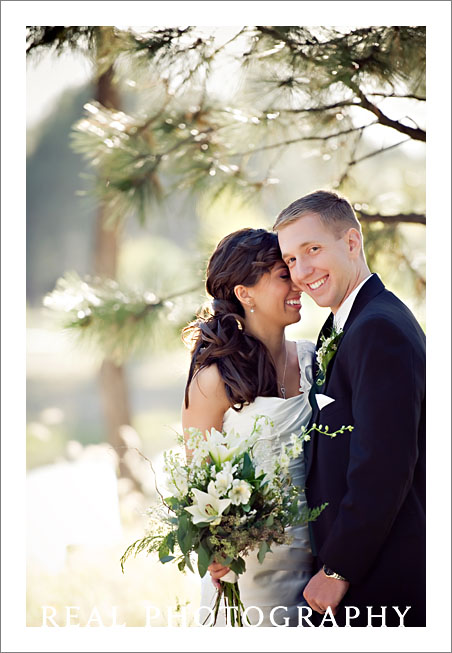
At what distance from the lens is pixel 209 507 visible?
194 centimetres

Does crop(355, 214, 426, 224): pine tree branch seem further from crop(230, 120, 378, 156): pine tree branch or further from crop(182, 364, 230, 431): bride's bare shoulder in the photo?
crop(182, 364, 230, 431): bride's bare shoulder

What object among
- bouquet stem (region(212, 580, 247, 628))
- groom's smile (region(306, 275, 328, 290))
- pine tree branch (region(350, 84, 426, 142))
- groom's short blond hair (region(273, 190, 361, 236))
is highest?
pine tree branch (region(350, 84, 426, 142))

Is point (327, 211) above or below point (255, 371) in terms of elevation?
above

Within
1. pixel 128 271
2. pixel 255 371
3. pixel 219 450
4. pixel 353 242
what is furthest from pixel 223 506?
pixel 128 271

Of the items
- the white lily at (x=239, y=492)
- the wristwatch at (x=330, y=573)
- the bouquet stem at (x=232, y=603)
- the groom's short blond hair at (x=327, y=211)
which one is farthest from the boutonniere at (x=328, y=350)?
the bouquet stem at (x=232, y=603)

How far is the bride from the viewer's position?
2250 millimetres

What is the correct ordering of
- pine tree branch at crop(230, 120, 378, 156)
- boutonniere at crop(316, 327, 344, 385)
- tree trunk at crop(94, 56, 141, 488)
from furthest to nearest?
tree trunk at crop(94, 56, 141, 488) → pine tree branch at crop(230, 120, 378, 156) → boutonniere at crop(316, 327, 344, 385)

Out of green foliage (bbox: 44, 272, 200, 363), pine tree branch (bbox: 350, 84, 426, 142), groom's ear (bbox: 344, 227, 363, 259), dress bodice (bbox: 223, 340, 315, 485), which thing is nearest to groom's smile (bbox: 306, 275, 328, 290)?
groom's ear (bbox: 344, 227, 363, 259)

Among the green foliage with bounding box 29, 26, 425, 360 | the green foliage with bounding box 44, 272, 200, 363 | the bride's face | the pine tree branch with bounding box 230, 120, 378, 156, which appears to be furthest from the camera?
the green foliage with bounding box 44, 272, 200, 363

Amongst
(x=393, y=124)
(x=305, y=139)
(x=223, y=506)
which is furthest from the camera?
(x=305, y=139)

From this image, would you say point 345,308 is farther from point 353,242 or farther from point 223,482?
point 223,482

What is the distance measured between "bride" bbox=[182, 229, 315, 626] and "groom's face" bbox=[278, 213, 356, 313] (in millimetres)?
190

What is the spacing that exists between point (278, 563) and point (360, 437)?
1.86 feet
